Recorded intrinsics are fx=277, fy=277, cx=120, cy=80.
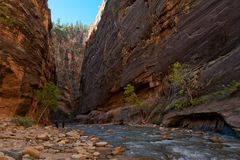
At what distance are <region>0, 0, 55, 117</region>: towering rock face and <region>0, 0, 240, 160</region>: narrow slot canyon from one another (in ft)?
0.35

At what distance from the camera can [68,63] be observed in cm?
10538

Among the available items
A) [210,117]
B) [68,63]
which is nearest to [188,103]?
[210,117]

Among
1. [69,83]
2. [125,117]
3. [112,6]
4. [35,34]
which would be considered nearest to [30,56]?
[35,34]

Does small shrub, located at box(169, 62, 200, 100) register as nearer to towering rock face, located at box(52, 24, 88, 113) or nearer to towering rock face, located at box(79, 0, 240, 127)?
towering rock face, located at box(79, 0, 240, 127)

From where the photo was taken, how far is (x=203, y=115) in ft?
63.0

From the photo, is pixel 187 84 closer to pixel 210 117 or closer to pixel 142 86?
pixel 210 117

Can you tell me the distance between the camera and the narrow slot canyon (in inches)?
426

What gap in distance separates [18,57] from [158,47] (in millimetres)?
19639

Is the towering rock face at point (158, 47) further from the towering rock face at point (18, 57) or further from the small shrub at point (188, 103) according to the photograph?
the towering rock face at point (18, 57)

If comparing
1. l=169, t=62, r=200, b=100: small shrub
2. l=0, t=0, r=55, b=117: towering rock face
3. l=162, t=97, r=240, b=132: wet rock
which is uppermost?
l=0, t=0, r=55, b=117: towering rock face

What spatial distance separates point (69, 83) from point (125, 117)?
190 feet

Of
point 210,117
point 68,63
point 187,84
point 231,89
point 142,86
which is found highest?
point 68,63

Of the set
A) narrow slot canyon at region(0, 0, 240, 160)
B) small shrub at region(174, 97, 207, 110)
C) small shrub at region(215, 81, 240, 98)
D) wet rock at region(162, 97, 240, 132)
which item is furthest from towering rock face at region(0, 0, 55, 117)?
small shrub at region(215, 81, 240, 98)

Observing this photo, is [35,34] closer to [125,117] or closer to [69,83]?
[125,117]
